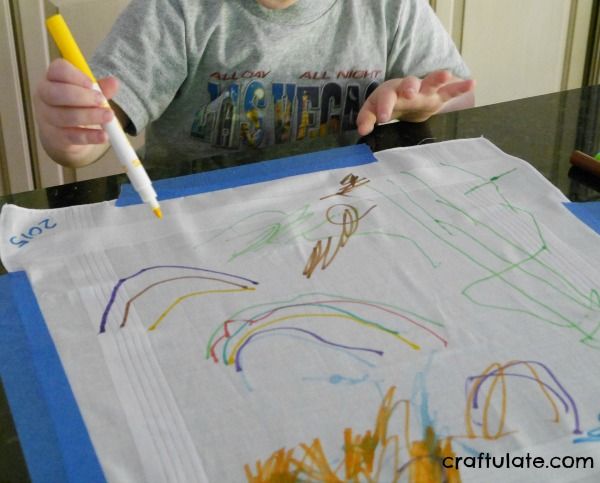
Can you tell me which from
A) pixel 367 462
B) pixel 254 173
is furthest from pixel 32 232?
pixel 367 462

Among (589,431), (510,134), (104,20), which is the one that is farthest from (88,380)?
(104,20)

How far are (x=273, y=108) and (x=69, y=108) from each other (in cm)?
30

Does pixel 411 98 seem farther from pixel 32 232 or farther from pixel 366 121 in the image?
pixel 32 232

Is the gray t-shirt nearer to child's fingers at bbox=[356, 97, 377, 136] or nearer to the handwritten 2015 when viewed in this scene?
child's fingers at bbox=[356, 97, 377, 136]

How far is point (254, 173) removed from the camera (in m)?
0.68

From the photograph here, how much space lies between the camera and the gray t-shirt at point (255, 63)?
0.81 meters

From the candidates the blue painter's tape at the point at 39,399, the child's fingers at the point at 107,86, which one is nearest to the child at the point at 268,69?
the child's fingers at the point at 107,86

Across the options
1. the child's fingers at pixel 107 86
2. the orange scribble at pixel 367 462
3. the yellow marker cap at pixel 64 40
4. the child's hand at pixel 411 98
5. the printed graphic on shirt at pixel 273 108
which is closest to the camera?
the orange scribble at pixel 367 462

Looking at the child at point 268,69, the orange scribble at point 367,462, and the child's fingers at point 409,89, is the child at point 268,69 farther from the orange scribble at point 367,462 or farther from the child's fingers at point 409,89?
the orange scribble at point 367,462

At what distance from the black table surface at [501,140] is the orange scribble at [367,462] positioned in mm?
311

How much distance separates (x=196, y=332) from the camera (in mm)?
491

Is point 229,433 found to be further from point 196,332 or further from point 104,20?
point 104,20

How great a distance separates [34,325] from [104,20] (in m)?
0.95

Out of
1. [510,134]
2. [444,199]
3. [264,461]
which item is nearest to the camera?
[264,461]
